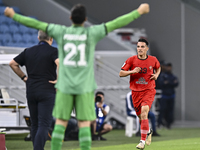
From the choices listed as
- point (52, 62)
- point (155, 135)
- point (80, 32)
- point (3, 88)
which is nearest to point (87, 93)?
point (80, 32)

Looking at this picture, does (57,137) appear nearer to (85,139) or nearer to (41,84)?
(85,139)

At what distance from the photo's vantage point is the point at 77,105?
5078 millimetres

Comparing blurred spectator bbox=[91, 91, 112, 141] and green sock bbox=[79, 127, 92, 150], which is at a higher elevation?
green sock bbox=[79, 127, 92, 150]

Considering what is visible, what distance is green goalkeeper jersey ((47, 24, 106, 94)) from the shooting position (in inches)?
198

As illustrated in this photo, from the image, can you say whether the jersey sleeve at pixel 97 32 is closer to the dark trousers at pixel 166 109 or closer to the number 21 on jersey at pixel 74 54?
the number 21 on jersey at pixel 74 54

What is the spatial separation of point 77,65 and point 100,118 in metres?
7.27

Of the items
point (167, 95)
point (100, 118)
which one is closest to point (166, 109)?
point (167, 95)

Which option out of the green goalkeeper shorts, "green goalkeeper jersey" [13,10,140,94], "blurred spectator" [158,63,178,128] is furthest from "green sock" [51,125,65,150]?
"blurred spectator" [158,63,178,128]

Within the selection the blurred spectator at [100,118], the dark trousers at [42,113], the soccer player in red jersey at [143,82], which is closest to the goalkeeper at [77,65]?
the dark trousers at [42,113]

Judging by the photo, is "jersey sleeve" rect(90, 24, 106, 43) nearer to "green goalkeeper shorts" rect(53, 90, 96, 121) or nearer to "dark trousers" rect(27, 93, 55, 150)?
"green goalkeeper shorts" rect(53, 90, 96, 121)

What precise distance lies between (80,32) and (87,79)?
0.50 meters

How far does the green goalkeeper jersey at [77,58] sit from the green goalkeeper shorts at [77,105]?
65 mm

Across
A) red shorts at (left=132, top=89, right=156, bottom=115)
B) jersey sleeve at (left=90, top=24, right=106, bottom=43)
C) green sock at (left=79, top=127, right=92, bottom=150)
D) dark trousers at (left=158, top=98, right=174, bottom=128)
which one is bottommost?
dark trousers at (left=158, top=98, right=174, bottom=128)

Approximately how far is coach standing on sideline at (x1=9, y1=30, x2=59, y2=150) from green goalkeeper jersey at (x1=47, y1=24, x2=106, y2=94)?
107cm
